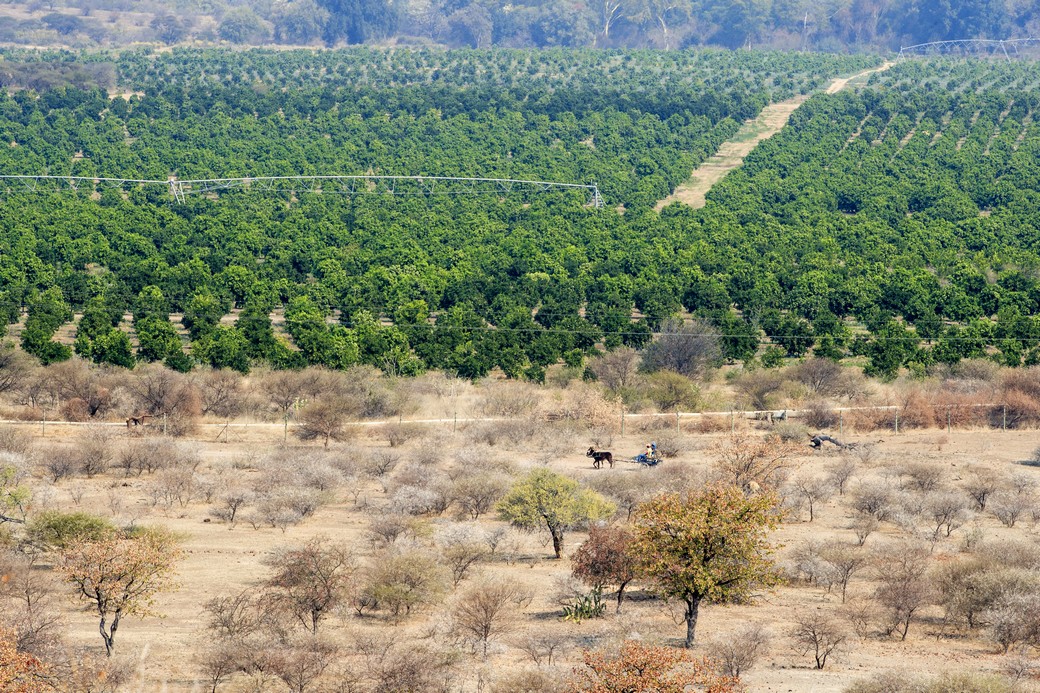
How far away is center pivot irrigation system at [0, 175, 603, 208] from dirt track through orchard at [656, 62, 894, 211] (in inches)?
263

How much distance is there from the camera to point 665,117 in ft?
453

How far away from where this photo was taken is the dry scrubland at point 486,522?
30.1m

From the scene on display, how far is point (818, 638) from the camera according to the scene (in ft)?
101

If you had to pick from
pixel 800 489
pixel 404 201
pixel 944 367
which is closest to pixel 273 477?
pixel 800 489

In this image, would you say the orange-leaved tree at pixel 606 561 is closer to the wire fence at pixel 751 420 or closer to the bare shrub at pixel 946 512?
the bare shrub at pixel 946 512

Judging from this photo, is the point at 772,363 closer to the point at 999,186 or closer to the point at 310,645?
the point at 310,645

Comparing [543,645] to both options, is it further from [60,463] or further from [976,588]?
[60,463]

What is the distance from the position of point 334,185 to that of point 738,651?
284ft

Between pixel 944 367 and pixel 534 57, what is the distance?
411ft

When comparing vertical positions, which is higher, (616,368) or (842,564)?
(842,564)

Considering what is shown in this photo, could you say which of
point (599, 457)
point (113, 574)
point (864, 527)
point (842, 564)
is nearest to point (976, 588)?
point (842, 564)

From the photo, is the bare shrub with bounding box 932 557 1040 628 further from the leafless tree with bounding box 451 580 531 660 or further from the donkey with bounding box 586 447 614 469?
the donkey with bounding box 586 447 614 469

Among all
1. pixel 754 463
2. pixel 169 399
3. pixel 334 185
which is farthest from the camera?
pixel 334 185

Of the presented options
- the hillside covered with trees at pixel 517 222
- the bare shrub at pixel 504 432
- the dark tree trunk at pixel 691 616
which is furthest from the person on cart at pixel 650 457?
the dark tree trunk at pixel 691 616
